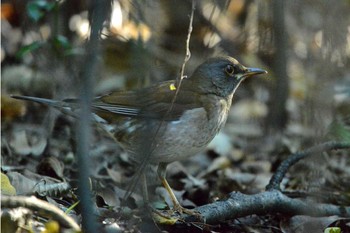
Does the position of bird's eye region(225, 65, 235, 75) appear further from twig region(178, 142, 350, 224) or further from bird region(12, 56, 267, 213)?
twig region(178, 142, 350, 224)

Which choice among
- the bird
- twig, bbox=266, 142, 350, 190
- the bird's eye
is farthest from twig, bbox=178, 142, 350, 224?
the bird's eye

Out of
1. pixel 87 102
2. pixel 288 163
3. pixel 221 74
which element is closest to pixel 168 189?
pixel 288 163

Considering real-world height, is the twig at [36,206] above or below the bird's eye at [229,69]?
below

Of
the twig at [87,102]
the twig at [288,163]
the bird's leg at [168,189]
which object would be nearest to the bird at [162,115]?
the bird's leg at [168,189]

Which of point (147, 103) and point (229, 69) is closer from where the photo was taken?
point (147, 103)

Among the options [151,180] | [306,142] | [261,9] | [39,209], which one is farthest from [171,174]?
[39,209]

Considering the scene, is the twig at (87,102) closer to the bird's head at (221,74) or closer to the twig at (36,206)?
the twig at (36,206)

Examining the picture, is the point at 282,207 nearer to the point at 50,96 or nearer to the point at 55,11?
the point at 55,11

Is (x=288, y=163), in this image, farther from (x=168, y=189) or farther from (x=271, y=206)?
(x=168, y=189)

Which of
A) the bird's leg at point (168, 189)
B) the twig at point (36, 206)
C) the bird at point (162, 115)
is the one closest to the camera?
the twig at point (36, 206)

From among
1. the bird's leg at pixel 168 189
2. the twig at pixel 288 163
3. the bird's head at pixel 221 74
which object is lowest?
the bird's leg at pixel 168 189

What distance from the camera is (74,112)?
591 centimetres

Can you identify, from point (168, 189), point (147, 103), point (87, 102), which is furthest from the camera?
point (168, 189)

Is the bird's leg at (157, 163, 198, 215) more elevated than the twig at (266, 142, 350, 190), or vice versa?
the twig at (266, 142, 350, 190)
